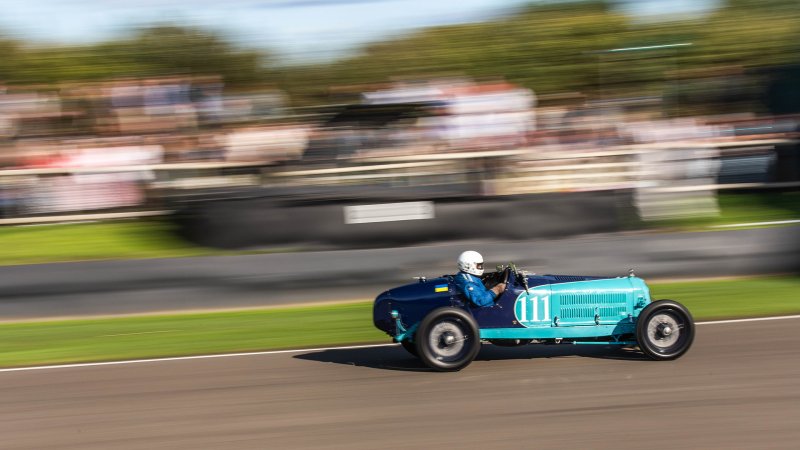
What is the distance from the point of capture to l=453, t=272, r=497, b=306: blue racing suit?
22.8 ft

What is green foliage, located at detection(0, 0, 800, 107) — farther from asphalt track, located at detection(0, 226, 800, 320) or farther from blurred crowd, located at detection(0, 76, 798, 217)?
asphalt track, located at detection(0, 226, 800, 320)

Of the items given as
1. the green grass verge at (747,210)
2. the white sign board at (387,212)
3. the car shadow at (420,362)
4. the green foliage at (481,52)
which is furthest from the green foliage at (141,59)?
the car shadow at (420,362)

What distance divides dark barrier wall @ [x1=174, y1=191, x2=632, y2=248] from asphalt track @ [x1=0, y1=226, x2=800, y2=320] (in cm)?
19

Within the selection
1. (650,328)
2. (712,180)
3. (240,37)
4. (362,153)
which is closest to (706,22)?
(240,37)

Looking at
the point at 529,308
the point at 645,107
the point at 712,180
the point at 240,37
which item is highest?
the point at 240,37

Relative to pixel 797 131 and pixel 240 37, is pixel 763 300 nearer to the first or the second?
pixel 797 131

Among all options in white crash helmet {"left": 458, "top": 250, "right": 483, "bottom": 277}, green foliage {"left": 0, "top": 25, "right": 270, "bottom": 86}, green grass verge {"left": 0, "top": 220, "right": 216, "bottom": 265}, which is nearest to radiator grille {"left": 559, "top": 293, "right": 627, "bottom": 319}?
white crash helmet {"left": 458, "top": 250, "right": 483, "bottom": 277}

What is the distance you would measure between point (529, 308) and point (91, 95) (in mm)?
9701

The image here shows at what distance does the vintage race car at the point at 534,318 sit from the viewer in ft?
22.4

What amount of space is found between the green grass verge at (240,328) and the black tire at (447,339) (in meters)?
1.73

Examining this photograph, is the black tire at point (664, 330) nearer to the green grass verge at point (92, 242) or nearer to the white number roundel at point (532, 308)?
the white number roundel at point (532, 308)

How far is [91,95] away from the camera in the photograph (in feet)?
47.8

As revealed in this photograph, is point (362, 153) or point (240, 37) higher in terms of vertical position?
point (240, 37)

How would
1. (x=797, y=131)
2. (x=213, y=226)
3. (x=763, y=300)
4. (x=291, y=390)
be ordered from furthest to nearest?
(x=797, y=131) → (x=213, y=226) → (x=763, y=300) → (x=291, y=390)
